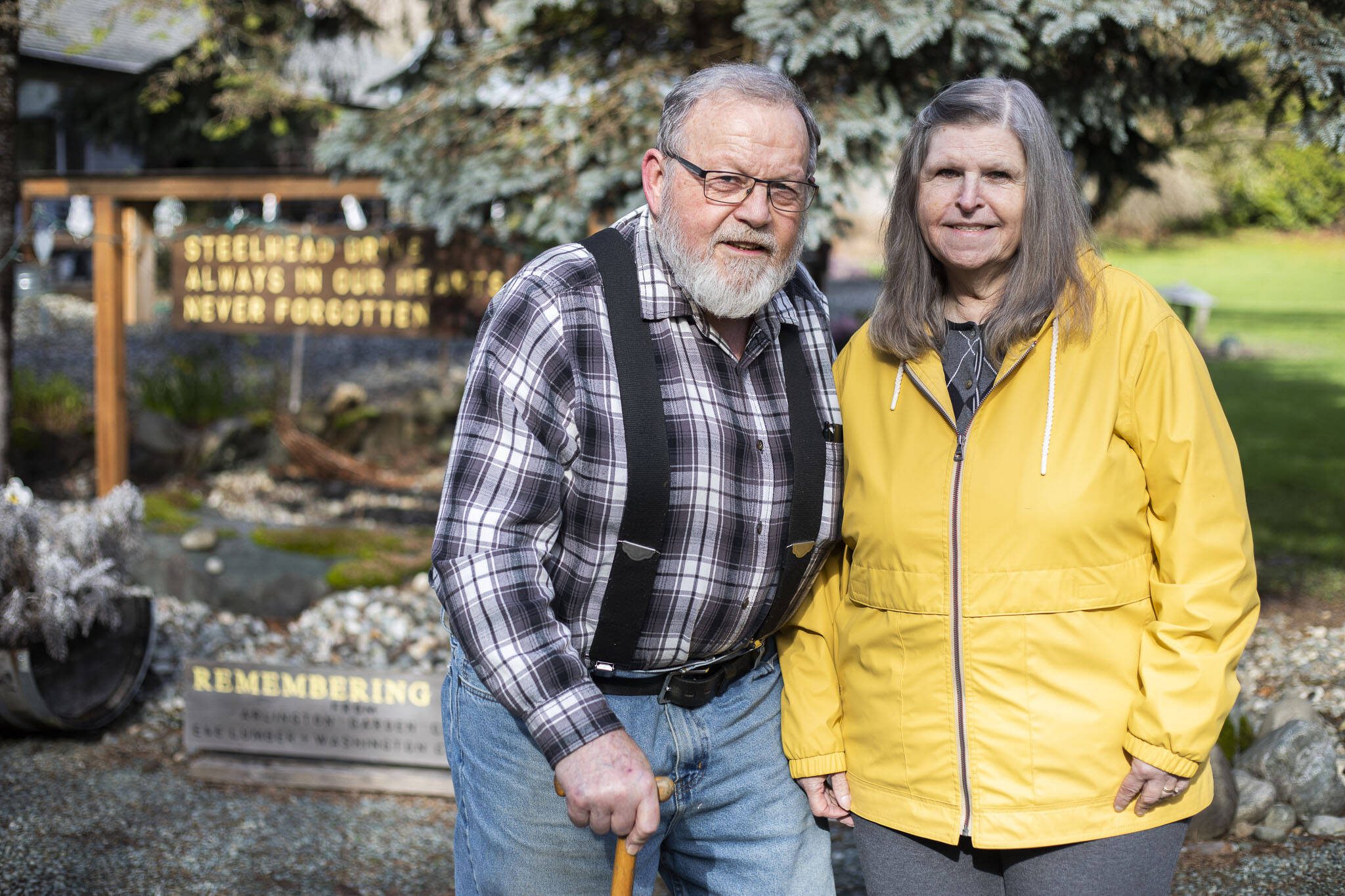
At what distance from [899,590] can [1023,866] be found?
50 centimetres

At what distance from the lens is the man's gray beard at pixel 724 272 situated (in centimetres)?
200

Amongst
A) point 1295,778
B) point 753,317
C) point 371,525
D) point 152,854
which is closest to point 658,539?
point 753,317

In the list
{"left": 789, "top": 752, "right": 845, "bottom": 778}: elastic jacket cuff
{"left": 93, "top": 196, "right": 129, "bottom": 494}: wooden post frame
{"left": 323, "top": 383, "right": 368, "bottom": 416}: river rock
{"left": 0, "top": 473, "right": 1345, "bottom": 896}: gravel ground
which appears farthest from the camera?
{"left": 323, "top": 383, "right": 368, "bottom": 416}: river rock

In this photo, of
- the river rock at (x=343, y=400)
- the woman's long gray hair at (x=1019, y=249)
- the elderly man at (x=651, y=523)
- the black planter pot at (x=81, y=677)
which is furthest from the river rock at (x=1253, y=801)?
the river rock at (x=343, y=400)

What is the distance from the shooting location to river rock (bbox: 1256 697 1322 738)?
4.03 meters

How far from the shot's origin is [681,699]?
81.9 inches

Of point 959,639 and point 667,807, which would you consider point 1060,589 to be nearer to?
point 959,639

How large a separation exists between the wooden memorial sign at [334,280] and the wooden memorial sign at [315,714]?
226 cm

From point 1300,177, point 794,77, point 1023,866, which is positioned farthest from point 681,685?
point 1300,177

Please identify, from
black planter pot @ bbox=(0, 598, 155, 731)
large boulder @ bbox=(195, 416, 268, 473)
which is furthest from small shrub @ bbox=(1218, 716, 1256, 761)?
large boulder @ bbox=(195, 416, 268, 473)

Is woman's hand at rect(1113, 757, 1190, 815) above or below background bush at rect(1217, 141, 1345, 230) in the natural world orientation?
below

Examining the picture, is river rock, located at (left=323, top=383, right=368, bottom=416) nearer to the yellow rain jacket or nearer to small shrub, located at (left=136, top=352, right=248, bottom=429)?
small shrub, located at (left=136, top=352, right=248, bottom=429)

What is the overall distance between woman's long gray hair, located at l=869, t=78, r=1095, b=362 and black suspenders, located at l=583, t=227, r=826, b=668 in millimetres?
239

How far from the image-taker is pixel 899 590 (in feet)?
6.44
